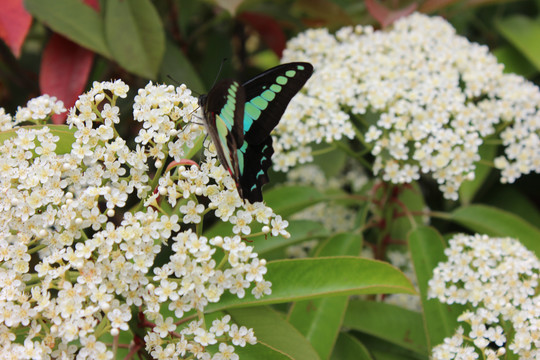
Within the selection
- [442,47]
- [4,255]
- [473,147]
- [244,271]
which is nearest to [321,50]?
[442,47]

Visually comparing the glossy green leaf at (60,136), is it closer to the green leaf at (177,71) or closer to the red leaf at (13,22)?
the red leaf at (13,22)

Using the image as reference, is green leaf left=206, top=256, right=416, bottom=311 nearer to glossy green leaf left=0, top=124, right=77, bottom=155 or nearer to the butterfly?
the butterfly

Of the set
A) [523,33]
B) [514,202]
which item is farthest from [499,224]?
[523,33]

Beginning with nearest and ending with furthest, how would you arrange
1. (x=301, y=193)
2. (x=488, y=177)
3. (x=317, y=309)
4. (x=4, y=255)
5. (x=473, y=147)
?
(x=4, y=255) < (x=317, y=309) < (x=473, y=147) < (x=301, y=193) < (x=488, y=177)

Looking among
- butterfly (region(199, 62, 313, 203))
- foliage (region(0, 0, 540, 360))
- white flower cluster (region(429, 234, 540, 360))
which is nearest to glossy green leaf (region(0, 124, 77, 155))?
foliage (region(0, 0, 540, 360))

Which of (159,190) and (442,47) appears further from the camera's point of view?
(442,47)

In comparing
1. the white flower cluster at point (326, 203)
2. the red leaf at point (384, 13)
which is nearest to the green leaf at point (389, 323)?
the white flower cluster at point (326, 203)

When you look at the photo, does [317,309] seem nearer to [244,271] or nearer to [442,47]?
[244,271]
